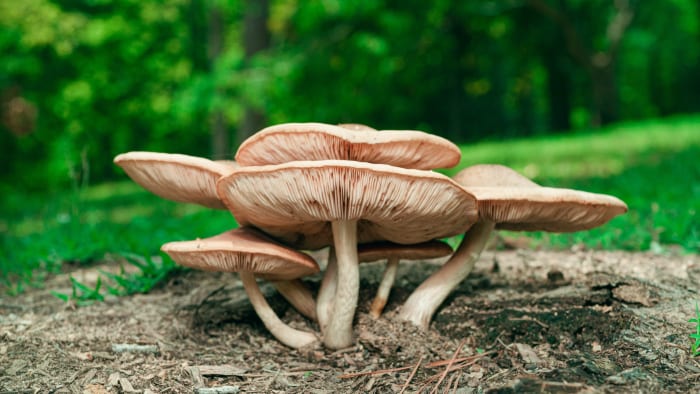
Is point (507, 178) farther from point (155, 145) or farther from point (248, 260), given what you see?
point (155, 145)

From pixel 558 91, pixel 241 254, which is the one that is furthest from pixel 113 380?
pixel 558 91

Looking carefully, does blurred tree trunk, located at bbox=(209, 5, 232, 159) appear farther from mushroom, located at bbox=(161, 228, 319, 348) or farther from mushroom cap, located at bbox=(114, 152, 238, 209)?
mushroom, located at bbox=(161, 228, 319, 348)

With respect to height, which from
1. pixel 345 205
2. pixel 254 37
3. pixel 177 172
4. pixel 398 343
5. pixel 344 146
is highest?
pixel 254 37

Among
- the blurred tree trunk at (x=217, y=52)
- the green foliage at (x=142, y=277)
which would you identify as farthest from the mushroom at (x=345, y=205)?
the blurred tree trunk at (x=217, y=52)

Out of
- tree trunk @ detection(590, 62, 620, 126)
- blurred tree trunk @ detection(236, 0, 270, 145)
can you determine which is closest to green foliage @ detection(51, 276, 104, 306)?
blurred tree trunk @ detection(236, 0, 270, 145)

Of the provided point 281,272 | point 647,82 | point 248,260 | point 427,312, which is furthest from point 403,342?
point 647,82

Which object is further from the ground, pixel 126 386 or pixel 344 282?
pixel 344 282

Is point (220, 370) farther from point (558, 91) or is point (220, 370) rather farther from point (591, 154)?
point (558, 91)

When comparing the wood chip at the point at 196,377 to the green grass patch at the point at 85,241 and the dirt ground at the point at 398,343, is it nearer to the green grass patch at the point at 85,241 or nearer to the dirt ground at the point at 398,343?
the dirt ground at the point at 398,343
